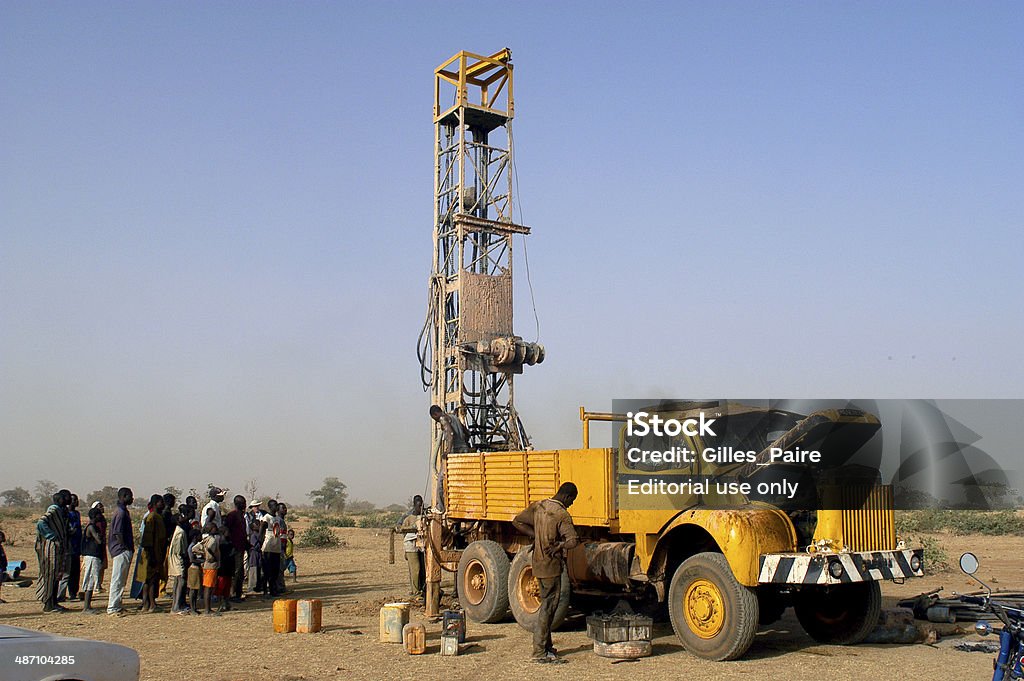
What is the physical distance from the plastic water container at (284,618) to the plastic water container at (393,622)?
143 cm

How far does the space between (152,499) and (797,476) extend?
8.70 meters

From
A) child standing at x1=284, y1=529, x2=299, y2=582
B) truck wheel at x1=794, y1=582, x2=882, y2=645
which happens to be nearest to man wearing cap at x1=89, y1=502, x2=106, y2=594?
child standing at x1=284, y1=529, x2=299, y2=582

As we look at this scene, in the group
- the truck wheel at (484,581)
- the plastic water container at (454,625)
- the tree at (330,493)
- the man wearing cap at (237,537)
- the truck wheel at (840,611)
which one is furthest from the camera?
the tree at (330,493)

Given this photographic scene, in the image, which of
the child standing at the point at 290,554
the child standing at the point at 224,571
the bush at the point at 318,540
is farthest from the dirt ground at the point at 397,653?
the bush at the point at 318,540

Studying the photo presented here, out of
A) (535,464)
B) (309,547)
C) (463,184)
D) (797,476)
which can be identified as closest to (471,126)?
(463,184)

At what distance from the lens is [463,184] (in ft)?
76.7

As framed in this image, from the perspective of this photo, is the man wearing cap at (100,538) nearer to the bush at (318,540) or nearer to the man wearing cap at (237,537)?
the man wearing cap at (237,537)

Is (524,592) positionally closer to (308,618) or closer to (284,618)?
(308,618)

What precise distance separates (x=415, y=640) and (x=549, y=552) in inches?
67.5

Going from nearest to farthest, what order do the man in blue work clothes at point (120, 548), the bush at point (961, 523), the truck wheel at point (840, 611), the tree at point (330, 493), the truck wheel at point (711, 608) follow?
the truck wheel at point (711, 608), the truck wheel at point (840, 611), the man in blue work clothes at point (120, 548), the bush at point (961, 523), the tree at point (330, 493)

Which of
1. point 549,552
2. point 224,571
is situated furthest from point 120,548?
point 549,552

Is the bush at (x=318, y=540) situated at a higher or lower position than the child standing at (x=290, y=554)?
lower

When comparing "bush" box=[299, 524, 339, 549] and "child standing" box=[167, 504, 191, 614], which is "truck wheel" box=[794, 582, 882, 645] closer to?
"child standing" box=[167, 504, 191, 614]

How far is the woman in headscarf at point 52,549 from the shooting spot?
44.0 ft
